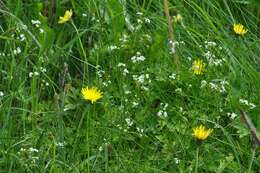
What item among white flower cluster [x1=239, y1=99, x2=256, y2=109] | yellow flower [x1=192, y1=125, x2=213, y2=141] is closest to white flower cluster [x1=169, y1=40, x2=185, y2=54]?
white flower cluster [x1=239, y1=99, x2=256, y2=109]

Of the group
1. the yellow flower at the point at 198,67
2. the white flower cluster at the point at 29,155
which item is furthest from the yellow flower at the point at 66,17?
the white flower cluster at the point at 29,155

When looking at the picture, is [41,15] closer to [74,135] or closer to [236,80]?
[74,135]

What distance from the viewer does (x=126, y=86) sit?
255 centimetres

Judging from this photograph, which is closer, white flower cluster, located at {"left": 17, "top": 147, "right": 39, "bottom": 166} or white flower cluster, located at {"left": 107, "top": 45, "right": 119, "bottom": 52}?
white flower cluster, located at {"left": 17, "top": 147, "right": 39, "bottom": 166}

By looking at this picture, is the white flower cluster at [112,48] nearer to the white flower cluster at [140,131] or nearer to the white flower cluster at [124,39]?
the white flower cluster at [124,39]

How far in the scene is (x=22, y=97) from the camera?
92.8 inches

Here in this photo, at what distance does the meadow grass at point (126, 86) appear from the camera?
7.32 ft

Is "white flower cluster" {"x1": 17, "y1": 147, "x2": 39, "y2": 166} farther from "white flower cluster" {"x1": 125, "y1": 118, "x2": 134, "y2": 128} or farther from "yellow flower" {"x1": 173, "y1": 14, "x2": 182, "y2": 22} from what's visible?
"yellow flower" {"x1": 173, "y1": 14, "x2": 182, "y2": 22}

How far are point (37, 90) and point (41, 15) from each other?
1.29 ft

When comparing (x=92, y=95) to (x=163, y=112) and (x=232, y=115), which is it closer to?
(x=163, y=112)

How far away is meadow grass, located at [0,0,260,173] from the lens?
223cm

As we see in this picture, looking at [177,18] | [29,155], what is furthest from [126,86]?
[29,155]

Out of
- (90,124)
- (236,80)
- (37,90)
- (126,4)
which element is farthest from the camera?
(126,4)

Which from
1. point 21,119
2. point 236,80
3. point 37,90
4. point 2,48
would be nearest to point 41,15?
point 2,48
